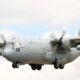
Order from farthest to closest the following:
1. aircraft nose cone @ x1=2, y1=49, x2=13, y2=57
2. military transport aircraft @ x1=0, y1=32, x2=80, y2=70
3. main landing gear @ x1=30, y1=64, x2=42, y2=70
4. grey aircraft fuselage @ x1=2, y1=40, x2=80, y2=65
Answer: main landing gear @ x1=30, y1=64, x2=42, y2=70
military transport aircraft @ x1=0, y1=32, x2=80, y2=70
grey aircraft fuselage @ x1=2, y1=40, x2=80, y2=65
aircraft nose cone @ x1=2, y1=49, x2=13, y2=57

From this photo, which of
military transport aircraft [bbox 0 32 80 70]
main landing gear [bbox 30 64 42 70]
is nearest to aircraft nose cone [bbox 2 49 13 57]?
military transport aircraft [bbox 0 32 80 70]

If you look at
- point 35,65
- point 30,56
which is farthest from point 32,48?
point 35,65

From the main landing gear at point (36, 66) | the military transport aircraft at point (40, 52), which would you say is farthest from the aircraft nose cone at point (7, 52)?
the main landing gear at point (36, 66)

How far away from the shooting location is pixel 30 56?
186 feet

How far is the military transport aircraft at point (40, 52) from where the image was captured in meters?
55.3

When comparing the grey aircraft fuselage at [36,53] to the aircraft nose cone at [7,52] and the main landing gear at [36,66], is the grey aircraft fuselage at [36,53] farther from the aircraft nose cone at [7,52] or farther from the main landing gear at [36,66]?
the main landing gear at [36,66]

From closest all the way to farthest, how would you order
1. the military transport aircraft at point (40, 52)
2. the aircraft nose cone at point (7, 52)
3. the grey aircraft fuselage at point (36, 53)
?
1. the aircraft nose cone at point (7, 52)
2. the grey aircraft fuselage at point (36, 53)
3. the military transport aircraft at point (40, 52)

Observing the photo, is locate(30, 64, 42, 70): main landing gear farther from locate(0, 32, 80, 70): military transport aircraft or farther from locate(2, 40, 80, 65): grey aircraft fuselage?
locate(2, 40, 80, 65): grey aircraft fuselage

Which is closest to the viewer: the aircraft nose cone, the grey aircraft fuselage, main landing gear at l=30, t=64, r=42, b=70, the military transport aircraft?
the aircraft nose cone

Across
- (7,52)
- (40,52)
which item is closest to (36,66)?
(40,52)

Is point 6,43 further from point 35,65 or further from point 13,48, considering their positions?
point 35,65

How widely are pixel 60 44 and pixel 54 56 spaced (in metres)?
1.81

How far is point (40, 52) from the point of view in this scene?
5866 cm

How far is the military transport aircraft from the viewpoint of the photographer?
5528 cm
